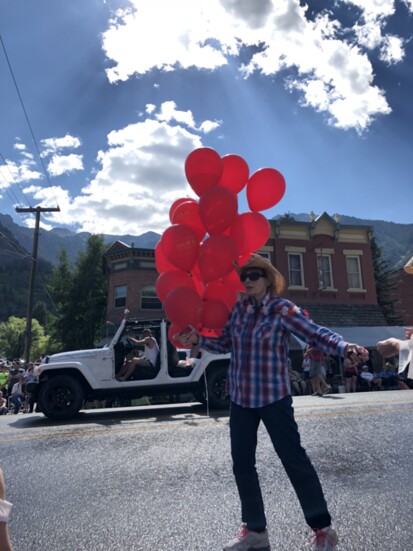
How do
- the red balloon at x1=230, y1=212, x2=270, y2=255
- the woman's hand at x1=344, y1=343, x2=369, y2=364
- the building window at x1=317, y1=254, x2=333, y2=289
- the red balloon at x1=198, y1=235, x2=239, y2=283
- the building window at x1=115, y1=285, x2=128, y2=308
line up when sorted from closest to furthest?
1. the woman's hand at x1=344, y1=343, x2=369, y2=364
2. the red balloon at x1=198, y1=235, x2=239, y2=283
3. the red balloon at x1=230, y1=212, x2=270, y2=255
4. the building window at x1=317, y1=254, x2=333, y2=289
5. the building window at x1=115, y1=285, x2=128, y2=308

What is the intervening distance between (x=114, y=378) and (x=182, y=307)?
6.22 meters

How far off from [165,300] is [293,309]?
1023mm

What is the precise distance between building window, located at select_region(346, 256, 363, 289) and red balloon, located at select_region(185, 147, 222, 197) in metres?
22.6

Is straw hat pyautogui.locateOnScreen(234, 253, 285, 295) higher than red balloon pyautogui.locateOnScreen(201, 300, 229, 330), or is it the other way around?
straw hat pyautogui.locateOnScreen(234, 253, 285, 295)

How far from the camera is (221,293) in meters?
3.24

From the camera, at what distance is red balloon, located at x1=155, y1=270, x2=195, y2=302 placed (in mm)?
3240

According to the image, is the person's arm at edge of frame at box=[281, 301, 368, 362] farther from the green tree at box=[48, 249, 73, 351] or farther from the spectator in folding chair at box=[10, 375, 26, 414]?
the green tree at box=[48, 249, 73, 351]

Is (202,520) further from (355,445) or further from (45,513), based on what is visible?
(355,445)

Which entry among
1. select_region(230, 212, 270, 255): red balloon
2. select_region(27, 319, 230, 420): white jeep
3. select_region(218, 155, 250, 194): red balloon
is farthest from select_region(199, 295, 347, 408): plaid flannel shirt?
select_region(27, 319, 230, 420): white jeep

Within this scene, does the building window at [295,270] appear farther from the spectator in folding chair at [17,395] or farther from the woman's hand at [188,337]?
the woman's hand at [188,337]

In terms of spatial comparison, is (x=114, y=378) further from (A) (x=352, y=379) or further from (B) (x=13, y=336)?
(B) (x=13, y=336)

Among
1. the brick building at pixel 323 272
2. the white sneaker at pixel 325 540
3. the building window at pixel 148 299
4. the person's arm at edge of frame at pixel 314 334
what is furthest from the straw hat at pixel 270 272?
the building window at pixel 148 299

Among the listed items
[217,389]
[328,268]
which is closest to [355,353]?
[217,389]

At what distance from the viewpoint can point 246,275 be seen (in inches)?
114
